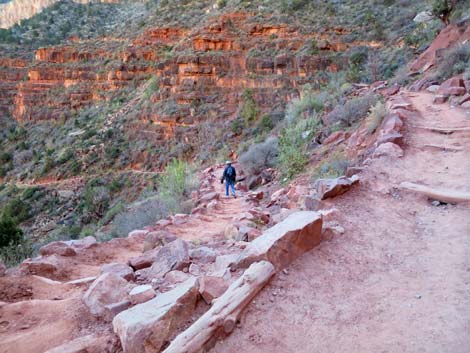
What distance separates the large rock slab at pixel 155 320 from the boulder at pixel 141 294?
153mm

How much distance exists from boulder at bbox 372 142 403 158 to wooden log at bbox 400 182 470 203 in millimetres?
1351

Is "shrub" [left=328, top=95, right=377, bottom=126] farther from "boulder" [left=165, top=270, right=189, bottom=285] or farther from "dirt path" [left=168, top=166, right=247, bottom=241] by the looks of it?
"boulder" [left=165, top=270, right=189, bottom=285]

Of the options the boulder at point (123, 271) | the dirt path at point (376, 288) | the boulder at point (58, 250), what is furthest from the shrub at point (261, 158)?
the boulder at point (123, 271)

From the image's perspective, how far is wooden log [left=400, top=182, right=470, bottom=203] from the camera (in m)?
4.96

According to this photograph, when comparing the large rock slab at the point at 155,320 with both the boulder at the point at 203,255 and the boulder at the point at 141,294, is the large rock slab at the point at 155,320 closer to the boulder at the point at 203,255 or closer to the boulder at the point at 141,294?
the boulder at the point at 141,294

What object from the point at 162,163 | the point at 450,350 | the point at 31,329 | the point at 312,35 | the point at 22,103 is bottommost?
the point at 162,163

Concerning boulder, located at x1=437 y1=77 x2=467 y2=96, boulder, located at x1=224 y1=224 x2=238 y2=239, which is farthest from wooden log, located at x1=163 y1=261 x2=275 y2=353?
boulder, located at x1=437 y1=77 x2=467 y2=96

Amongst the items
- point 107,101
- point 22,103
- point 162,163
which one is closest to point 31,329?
point 162,163

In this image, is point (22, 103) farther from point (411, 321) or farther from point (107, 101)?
point (411, 321)

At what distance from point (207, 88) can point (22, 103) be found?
2313 cm

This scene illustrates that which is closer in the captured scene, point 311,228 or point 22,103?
point 311,228

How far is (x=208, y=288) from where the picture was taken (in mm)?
3111

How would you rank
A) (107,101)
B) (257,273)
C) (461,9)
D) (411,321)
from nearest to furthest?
(411,321), (257,273), (461,9), (107,101)

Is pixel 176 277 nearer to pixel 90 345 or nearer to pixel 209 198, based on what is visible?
pixel 90 345
